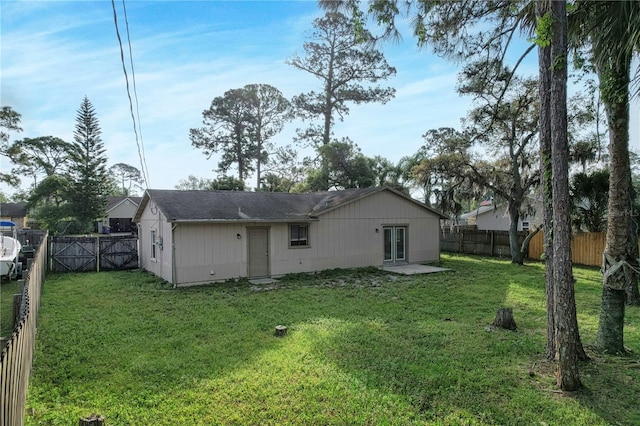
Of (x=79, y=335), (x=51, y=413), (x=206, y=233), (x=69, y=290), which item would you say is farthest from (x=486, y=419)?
(x=69, y=290)

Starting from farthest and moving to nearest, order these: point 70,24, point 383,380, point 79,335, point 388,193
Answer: point 388,193 → point 79,335 → point 70,24 → point 383,380

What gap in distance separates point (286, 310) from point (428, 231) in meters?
10.1

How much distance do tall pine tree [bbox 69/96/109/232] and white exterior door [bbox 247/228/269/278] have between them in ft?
85.1

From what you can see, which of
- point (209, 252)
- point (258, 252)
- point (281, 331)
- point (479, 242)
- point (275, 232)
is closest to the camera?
point (281, 331)

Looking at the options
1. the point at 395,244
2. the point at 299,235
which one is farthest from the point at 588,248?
the point at 299,235

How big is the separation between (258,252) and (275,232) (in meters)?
0.89

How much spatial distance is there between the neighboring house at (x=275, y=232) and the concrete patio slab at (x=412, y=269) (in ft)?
1.60

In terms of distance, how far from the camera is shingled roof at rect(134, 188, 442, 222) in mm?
11172

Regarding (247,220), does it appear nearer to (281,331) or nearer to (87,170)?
(281,331)

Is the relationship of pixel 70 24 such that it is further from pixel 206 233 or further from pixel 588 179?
pixel 588 179

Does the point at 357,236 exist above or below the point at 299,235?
below

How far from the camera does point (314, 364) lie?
482cm

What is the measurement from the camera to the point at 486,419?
138 inches

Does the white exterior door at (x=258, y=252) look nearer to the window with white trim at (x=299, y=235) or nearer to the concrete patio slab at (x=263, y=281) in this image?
the concrete patio slab at (x=263, y=281)
